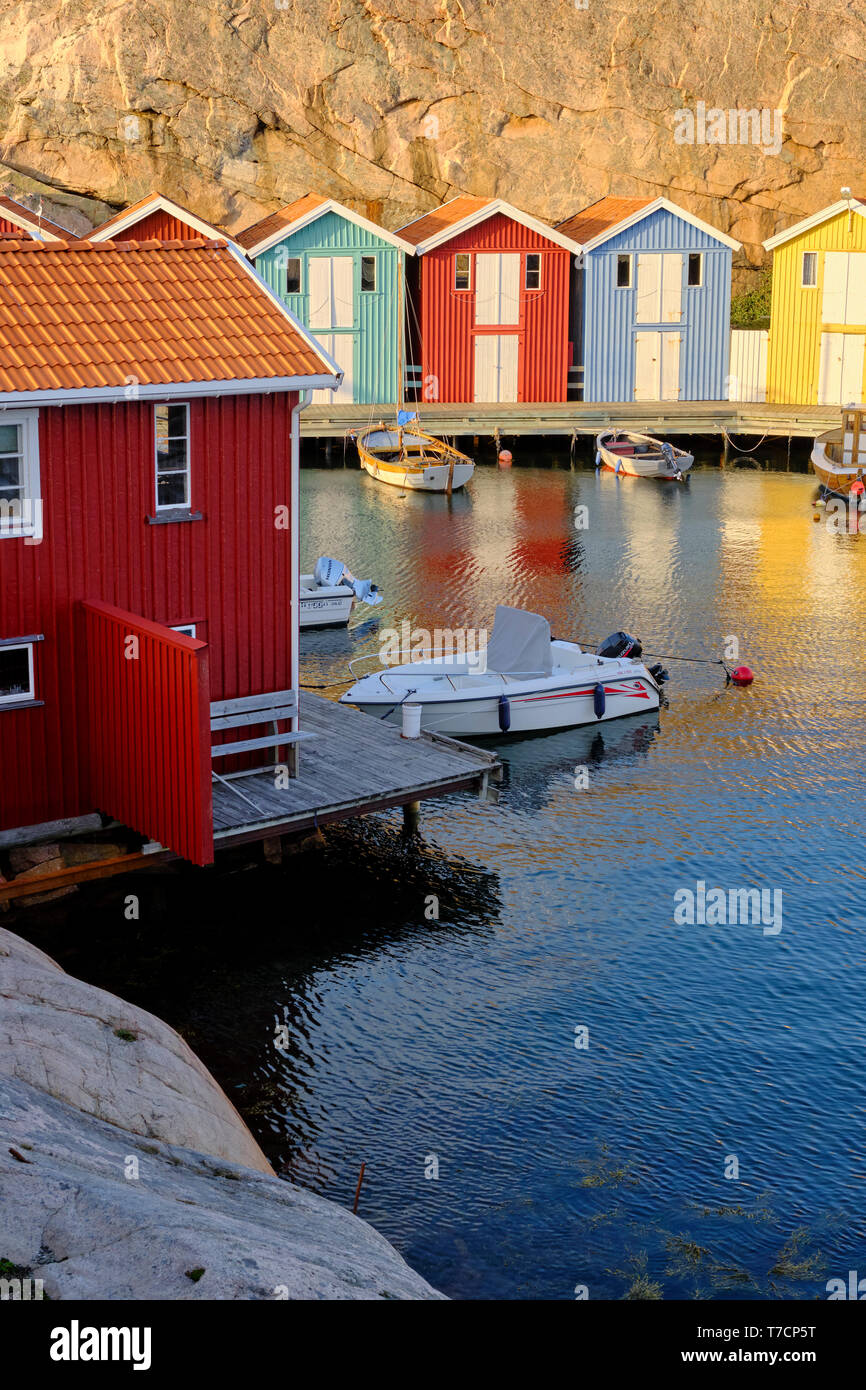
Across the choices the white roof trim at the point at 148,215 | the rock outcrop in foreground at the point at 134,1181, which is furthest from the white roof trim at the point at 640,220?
the rock outcrop in foreground at the point at 134,1181

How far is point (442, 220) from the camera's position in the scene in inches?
2547

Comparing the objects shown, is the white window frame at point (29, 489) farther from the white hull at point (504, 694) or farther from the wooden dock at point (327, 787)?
the white hull at point (504, 694)

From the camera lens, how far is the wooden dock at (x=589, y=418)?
6156 centimetres

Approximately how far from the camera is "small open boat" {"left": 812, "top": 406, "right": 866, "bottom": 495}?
53.5 metres

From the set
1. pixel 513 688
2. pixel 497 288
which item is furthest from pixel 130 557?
pixel 497 288

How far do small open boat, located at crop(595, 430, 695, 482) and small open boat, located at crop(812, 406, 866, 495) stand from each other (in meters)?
4.48

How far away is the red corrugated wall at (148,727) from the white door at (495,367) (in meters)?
43.0

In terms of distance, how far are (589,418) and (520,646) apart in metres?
31.8

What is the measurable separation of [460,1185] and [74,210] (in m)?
70.1

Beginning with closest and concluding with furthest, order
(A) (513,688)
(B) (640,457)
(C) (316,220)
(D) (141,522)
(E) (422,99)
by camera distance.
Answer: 1. (D) (141,522)
2. (A) (513,688)
3. (B) (640,457)
4. (C) (316,220)
5. (E) (422,99)

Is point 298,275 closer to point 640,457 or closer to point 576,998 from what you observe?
point 640,457

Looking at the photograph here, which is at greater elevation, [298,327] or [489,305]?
[489,305]

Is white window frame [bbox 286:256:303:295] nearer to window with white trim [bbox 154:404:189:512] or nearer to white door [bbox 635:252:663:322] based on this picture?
white door [bbox 635:252:663:322]
